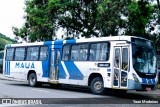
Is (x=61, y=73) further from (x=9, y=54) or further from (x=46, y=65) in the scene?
(x=9, y=54)

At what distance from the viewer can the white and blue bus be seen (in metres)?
16.0

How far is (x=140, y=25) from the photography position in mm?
22750

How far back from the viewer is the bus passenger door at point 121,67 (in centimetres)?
1602

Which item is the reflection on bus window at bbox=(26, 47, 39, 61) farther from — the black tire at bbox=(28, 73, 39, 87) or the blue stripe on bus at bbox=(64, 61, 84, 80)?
the blue stripe on bus at bbox=(64, 61, 84, 80)

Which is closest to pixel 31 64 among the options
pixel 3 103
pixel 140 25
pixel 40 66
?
pixel 40 66

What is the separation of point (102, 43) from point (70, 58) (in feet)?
8.64

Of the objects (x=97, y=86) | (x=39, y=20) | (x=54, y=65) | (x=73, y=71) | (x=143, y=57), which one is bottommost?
(x=97, y=86)

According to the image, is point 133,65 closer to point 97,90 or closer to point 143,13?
point 97,90

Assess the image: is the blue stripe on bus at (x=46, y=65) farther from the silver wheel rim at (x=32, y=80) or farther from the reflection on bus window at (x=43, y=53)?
the silver wheel rim at (x=32, y=80)

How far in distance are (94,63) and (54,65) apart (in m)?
3.49

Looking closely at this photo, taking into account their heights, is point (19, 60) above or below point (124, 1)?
below

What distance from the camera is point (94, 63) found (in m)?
17.5

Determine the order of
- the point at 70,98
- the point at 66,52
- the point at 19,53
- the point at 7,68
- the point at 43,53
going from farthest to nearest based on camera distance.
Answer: the point at 7,68
the point at 19,53
the point at 43,53
the point at 66,52
the point at 70,98

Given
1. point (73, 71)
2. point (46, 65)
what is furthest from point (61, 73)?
point (46, 65)
